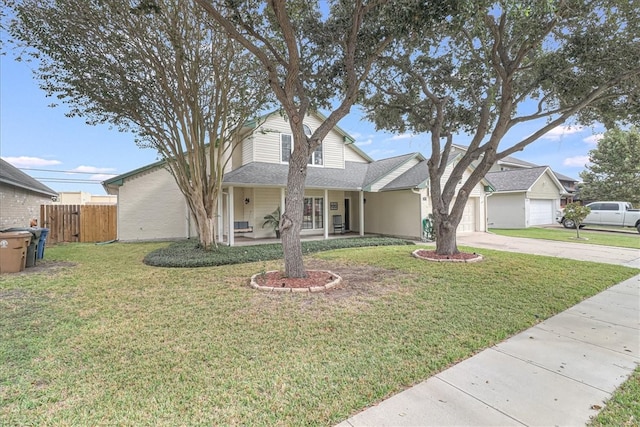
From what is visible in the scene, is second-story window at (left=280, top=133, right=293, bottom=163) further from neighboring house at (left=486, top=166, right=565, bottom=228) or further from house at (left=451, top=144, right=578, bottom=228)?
neighboring house at (left=486, top=166, right=565, bottom=228)

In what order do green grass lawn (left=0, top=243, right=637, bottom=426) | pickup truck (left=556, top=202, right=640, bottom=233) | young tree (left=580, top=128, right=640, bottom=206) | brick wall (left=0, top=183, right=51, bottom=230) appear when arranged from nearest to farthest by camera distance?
green grass lawn (left=0, top=243, right=637, bottom=426) → brick wall (left=0, top=183, right=51, bottom=230) → pickup truck (left=556, top=202, right=640, bottom=233) → young tree (left=580, top=128, right=640, bottom=206)

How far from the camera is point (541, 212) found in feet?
74.6

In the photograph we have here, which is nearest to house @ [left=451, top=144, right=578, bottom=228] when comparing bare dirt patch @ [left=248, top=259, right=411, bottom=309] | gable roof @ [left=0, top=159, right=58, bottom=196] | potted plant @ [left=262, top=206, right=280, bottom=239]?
potted plant @ [left=262, top=206, right=280, bottom=239]

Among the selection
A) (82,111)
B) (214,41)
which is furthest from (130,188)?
(214,41)

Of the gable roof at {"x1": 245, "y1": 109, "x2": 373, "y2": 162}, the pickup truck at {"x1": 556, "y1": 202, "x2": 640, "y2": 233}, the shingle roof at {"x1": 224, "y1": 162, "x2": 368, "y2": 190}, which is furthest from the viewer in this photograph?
the pickup truck at {"x1": 556, "y1": 202, "x2": 640, "y2": 233}

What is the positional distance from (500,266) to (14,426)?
9586mm

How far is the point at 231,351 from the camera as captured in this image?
351 cm

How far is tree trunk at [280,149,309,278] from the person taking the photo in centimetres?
663

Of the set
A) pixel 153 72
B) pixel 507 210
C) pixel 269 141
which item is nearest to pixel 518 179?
pixel 507 210

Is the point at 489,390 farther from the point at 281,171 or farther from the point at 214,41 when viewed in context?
the point at 281,171

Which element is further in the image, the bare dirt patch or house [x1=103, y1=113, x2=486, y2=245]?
house [x1=103, y1=113, x2=486, y2=245]

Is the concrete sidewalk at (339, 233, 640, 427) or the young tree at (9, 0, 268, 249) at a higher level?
the young tree at (9, 0, 268, 249)

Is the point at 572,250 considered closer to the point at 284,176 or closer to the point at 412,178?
the point at 412,178

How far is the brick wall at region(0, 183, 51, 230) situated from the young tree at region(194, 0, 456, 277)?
11559 millimetres
